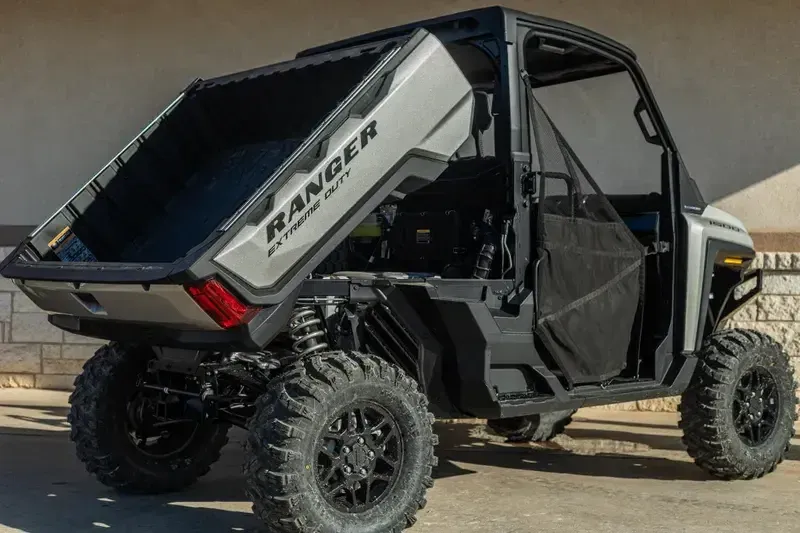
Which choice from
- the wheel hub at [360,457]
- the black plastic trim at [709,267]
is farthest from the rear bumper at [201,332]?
the black plastic trim at [709,267]

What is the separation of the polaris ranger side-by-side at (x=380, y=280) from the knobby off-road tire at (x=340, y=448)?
0.01 m

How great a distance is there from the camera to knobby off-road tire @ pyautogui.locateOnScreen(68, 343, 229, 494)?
5.36 m

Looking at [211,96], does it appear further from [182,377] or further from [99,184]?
[182,377]

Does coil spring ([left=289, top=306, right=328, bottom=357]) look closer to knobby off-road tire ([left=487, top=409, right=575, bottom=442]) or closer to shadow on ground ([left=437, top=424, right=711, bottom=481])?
shadow on ground ([left=437, top=424, right=711, bottom=481])

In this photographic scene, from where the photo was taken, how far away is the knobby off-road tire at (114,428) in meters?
5.36

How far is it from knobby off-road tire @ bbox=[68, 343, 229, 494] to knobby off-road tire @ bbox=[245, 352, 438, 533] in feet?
4.42

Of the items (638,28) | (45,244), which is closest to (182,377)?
(45,244)

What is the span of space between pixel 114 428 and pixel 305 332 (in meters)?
1.35

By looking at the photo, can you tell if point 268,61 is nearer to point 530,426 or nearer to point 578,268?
point 530,426

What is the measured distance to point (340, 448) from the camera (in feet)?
14.6

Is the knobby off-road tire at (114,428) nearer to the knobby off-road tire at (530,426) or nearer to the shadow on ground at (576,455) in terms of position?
the shadow on ground at (576,455)

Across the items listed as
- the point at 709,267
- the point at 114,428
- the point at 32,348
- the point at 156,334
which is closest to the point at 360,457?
the point at 156,334

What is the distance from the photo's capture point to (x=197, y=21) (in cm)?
931

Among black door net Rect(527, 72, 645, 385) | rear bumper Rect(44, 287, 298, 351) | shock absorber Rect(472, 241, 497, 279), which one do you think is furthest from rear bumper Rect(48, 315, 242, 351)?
black door net Rect(527, 72, 645, 385)
